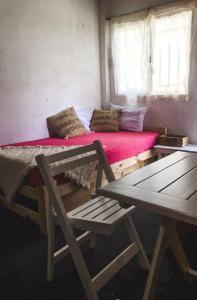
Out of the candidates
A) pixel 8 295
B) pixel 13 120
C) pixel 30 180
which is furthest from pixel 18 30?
pixel 8 295

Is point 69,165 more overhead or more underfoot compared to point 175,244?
more overhead

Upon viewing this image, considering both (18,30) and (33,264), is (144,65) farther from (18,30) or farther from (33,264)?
(33,264)

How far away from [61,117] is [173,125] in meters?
1.43

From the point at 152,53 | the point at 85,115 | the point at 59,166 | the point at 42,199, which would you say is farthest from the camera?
the point at 85,115

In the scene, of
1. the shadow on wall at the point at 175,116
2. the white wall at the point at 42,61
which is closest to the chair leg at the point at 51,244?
the white wall at the point at 42,61

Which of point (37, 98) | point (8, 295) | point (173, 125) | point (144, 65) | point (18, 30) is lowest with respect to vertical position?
point (8, 295)

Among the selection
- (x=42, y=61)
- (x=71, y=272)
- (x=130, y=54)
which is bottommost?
(x=71, y=272)

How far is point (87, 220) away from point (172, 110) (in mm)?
2356

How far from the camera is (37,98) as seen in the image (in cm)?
318

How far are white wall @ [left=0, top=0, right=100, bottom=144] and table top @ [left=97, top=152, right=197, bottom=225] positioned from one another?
207 centimetres

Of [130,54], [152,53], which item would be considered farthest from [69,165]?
[130,54]

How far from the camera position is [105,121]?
3490 millimetres

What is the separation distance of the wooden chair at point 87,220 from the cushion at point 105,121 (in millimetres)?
1782

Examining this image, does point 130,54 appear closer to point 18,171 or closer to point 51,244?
point 18,171
